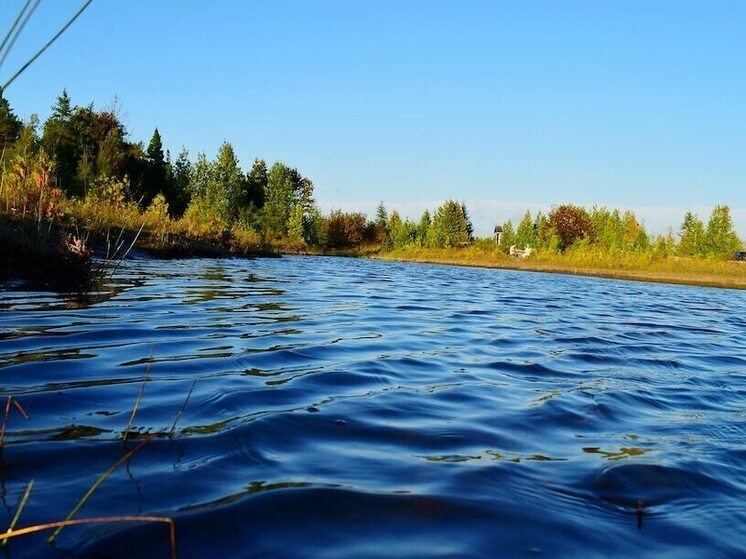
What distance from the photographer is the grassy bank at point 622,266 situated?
115ft

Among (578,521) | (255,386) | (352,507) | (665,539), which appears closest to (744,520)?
(665,539)

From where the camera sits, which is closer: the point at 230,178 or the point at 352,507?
the point at 352,507

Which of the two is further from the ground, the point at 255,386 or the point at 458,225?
the point at 458,225

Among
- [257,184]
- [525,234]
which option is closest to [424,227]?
[525,234]

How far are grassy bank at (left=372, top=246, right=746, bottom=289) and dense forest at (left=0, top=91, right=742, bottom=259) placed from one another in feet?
9.71

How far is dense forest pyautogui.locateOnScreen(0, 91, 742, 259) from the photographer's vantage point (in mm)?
33281

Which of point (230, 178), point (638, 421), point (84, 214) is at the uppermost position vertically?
point (230, 178)

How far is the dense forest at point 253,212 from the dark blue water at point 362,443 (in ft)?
50.5

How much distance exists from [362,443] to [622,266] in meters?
43.1

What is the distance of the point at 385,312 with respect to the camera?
7973 mm

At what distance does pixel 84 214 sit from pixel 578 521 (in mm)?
14664

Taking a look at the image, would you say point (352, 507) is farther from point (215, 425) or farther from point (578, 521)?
point (215, 425)

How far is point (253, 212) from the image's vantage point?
58.1 meters

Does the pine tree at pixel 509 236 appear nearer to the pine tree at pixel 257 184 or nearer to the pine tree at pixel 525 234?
the pine tree at pixel 525 234
